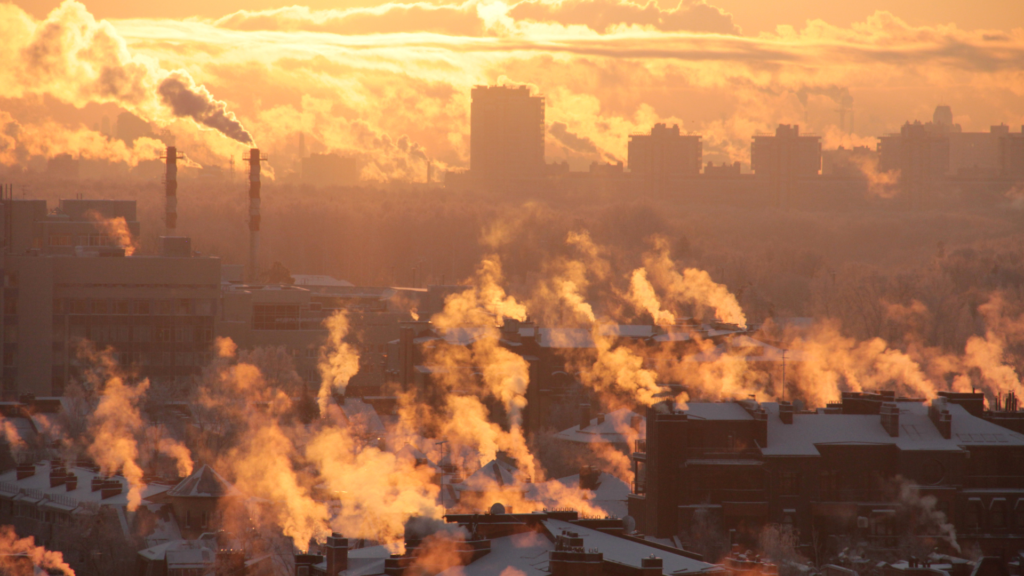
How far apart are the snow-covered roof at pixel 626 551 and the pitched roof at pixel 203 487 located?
44.5 ft

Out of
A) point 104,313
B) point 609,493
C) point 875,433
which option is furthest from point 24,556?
point 104,313

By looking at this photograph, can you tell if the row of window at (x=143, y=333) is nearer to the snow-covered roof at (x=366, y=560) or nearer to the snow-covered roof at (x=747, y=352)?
the snow-covered roof at (x=747, y=352)

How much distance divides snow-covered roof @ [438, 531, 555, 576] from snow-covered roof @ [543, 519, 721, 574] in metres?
0.36

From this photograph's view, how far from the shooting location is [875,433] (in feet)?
132

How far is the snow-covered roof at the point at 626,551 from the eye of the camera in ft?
79.1

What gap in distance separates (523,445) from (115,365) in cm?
2675

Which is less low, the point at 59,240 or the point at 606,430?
the point at 59,240

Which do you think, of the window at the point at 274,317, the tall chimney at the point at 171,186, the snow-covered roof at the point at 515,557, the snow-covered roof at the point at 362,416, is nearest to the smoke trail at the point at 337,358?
the window at the point at 274,317

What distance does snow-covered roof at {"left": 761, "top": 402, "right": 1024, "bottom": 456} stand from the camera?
39469mm

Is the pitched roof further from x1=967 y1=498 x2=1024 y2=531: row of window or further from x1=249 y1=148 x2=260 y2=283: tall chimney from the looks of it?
x1=249 y1=148 x2=260 y2=283: tall chimney

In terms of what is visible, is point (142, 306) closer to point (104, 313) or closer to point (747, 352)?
point (104, 313)

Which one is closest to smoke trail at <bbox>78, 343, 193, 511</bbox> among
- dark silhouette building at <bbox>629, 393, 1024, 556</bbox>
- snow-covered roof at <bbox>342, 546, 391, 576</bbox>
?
snow-covered roof at <bbox>342, 546, 391, 576</bbox>

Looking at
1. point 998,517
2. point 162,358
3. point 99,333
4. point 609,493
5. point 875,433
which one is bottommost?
point 998,517

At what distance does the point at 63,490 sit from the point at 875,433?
22593mm
